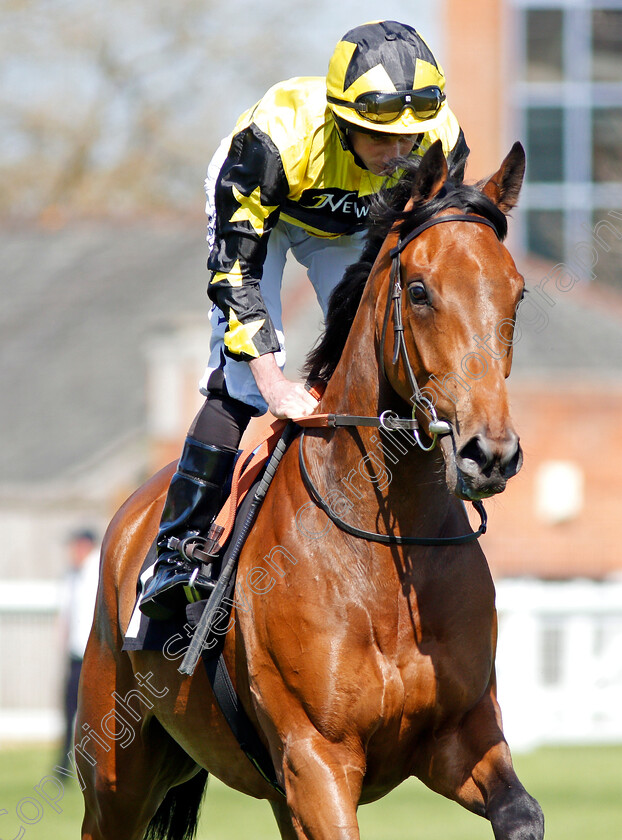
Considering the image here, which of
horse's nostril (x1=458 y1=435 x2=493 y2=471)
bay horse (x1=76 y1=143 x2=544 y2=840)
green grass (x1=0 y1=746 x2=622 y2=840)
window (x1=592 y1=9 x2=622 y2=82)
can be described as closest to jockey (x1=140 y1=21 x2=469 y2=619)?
bay horse (x1=76 y1=143 x2=544 y2=840)

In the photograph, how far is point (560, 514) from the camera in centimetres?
1694

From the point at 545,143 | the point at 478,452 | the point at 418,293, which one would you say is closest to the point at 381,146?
the point at 418,293

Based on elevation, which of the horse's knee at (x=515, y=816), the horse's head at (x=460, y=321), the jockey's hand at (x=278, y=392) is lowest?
the horse's knee at (x=515, y=816)

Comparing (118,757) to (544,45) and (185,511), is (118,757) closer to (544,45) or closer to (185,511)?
(185,511)

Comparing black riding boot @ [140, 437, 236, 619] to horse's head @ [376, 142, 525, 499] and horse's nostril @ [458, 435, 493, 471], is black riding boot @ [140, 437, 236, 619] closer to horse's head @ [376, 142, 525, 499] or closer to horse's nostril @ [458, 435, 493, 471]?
horse's head @ [376, 142, 525, 499]

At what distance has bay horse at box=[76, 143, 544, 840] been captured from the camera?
11.7ft

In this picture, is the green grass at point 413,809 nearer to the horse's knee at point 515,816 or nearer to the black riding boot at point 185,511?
the black riding boot at point 185,511

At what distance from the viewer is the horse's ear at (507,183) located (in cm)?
384

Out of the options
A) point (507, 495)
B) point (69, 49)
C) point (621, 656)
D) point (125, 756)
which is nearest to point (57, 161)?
point (69, 49)

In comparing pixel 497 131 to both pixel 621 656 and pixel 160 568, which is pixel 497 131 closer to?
pixel 621 656

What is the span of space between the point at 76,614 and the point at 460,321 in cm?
824

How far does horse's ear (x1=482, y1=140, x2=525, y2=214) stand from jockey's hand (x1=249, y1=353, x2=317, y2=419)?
84 cm

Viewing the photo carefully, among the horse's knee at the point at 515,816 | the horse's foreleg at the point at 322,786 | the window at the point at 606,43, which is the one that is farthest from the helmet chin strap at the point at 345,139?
the window at the point at 606,43

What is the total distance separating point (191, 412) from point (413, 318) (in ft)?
42.9
